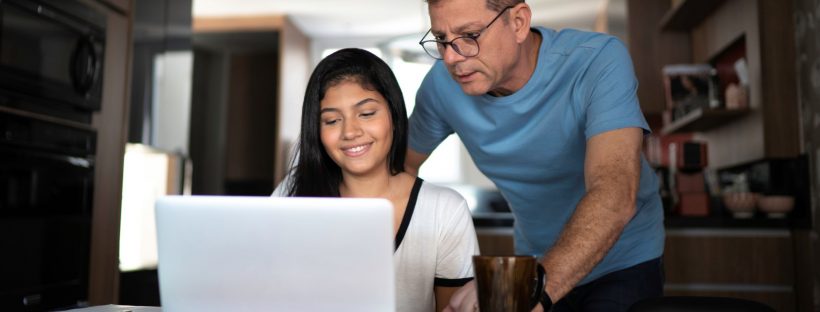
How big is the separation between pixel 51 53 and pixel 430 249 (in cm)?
161

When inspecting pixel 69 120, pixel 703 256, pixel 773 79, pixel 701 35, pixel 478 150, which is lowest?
pixel 703 256

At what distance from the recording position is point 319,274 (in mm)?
737

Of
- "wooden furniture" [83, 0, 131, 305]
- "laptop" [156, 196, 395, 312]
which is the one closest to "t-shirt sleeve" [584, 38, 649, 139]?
"laptop" [156, 196, 395, 312]

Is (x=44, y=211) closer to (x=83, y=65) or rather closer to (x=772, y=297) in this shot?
(x=83, y=65)

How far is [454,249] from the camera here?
4.40ft

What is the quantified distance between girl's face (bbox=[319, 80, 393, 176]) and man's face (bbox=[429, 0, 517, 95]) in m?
0.18

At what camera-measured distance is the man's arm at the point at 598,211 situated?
1.01 meters

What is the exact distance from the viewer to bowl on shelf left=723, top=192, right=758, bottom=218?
2564 mm

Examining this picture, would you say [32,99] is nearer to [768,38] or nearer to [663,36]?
[768,38]

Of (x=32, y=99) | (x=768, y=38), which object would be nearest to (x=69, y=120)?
(x=32, y=99)

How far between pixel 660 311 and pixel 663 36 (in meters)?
3.37

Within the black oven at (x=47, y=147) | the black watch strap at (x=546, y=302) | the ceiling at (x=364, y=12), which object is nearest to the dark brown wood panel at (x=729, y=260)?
the black watch strap at (x=546, y=302)

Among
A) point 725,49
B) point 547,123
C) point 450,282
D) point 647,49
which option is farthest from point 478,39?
point 647,49

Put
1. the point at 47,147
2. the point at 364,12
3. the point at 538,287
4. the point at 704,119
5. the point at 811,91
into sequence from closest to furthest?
the point at 538,287 → the point at 47,147 → the point at 811,91 → the point at 704,119 → the point at 364,12
